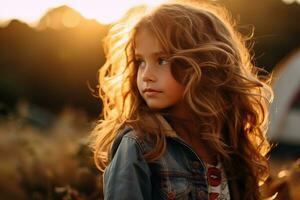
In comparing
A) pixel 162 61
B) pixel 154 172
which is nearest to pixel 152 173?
pixel 154 172

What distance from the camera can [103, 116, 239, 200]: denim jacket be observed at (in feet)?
10.4

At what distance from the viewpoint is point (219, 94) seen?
11.7 feet

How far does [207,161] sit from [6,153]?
815cm

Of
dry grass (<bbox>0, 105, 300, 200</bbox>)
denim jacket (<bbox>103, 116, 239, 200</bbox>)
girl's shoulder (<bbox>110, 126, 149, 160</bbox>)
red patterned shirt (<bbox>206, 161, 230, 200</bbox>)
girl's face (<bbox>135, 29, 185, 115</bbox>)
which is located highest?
girl's face (<bbox>135, 29, 185, 115</bbox>)

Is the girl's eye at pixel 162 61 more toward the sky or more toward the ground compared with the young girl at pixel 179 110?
more toward the sky

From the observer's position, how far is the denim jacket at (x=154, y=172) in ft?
10.4

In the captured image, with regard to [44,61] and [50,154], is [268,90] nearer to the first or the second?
→ [50,154]

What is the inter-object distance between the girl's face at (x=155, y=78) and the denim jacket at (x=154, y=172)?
9cm

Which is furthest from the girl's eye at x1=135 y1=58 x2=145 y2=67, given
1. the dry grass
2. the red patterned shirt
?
the dry grass

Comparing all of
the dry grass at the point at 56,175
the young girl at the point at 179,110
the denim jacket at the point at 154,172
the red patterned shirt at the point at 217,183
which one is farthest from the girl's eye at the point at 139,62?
the dry grass at the point at 56,175

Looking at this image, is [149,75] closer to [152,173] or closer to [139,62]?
[139,62]

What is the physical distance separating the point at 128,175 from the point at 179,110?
1.50 feet

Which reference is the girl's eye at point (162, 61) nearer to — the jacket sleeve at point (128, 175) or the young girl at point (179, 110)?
the young girl at point (179, 110)

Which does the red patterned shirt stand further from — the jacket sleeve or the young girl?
the jacket sleeve
